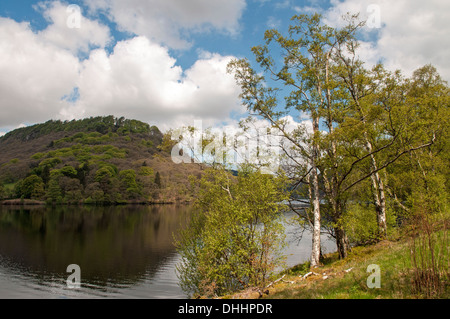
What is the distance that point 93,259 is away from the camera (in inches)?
1951

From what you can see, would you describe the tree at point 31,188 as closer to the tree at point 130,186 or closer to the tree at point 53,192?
the tree at point 53,192

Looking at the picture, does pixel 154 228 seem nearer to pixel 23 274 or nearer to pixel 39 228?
pixel 39 228

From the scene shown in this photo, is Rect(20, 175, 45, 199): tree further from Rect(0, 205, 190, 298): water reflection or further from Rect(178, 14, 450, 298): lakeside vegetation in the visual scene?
Rect(178, 14, 450, 298): lakeside vegetation

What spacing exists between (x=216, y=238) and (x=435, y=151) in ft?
116

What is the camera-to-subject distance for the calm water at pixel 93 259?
116 feet

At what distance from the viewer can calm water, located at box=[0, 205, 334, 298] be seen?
1394 inches

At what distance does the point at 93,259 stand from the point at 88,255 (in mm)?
3049

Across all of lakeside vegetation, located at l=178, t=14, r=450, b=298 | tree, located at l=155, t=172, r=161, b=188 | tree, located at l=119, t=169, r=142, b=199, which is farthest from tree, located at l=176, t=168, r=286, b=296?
tree, located at l=155, t=172, r=161, b=188

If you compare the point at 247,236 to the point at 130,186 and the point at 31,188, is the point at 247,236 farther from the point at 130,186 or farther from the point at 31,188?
the point at 130,186

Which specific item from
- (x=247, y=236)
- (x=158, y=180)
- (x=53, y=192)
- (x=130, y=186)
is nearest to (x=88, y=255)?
(x=247, y=236)

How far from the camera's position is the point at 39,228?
77125 mm

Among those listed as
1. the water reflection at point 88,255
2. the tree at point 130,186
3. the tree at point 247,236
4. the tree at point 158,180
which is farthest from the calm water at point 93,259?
the tree at point 158,180

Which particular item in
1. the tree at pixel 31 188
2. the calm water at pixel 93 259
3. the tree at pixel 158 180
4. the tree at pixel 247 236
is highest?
the tree at pixel 158 180
